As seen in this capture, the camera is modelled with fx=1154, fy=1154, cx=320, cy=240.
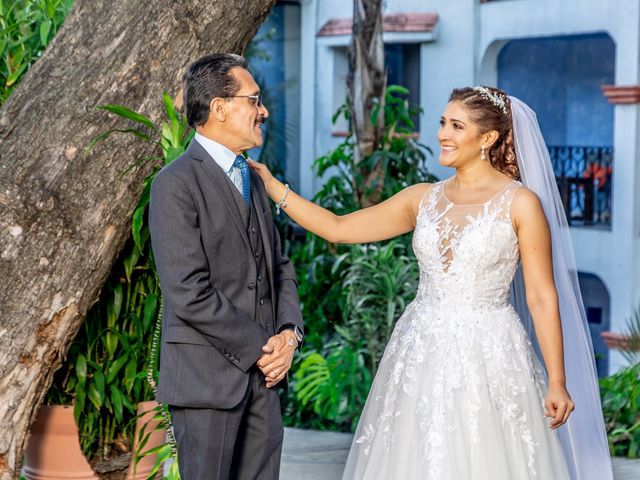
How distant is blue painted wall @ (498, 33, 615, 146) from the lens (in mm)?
13164

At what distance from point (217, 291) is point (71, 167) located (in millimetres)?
1186

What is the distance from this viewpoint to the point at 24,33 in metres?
4.69

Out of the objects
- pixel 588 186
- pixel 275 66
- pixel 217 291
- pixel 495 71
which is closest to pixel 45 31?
pixel 217 291

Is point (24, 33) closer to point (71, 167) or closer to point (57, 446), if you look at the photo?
point (71, 167)

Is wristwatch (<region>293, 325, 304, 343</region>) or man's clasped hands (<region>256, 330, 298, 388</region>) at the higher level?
wristwatch (<region>293, 325, 304, 343</region>)

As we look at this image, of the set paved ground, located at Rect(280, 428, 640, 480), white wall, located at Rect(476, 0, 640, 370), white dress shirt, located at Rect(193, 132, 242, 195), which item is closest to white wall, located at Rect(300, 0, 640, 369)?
white wall, located at Rect(476, 0, 640, 370)

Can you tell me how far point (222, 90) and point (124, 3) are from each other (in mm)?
1234

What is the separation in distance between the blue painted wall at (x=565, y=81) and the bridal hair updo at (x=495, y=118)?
31.6 ft

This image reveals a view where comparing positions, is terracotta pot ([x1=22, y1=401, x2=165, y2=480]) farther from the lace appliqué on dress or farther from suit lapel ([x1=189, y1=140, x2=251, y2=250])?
suit lapel ([x1=189, y1=140, x2=251, y2=250])

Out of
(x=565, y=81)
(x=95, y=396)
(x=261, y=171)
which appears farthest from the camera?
(x=565, y=81)

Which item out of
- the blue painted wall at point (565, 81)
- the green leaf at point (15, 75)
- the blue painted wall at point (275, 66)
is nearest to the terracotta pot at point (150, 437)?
the green leaf at point (15, 75)

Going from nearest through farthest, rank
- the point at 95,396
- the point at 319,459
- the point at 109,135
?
the point at 109,135, the point at 95,396, the point at 319,459

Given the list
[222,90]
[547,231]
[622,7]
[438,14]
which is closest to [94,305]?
[222,90]

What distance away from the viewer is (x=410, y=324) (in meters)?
3.94
